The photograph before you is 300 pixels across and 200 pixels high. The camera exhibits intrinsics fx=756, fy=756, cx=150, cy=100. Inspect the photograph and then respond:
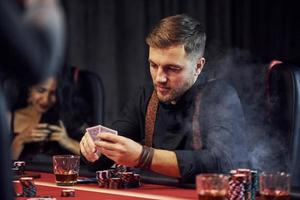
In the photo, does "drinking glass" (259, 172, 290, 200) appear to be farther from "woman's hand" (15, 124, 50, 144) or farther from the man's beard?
"woman's hand" (15, 124, 50, 144)

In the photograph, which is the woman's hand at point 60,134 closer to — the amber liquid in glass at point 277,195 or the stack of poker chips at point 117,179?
the stack of poker chips at point 117,179

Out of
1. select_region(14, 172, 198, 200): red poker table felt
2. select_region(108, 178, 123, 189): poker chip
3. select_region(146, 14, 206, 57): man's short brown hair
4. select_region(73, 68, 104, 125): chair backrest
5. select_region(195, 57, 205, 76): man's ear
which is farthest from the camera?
select_region(73, 68, 104, 125): chair backrest

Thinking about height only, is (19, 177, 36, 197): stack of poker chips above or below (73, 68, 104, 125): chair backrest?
below

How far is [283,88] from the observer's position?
3.48 metres

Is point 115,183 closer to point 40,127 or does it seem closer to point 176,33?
point 176,33

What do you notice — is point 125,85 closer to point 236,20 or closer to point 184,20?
point 236,20

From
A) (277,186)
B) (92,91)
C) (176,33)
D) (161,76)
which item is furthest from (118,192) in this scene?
(92,91)

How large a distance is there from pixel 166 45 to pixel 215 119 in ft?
1.29

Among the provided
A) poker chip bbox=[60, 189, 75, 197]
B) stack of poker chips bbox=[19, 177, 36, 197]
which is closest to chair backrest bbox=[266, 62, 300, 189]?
poker chip bbox=[60, 189, 75, 197]

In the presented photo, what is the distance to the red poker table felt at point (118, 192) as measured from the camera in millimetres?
2627

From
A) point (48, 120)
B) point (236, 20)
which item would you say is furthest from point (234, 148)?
point (236, 20)

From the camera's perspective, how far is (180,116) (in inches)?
137

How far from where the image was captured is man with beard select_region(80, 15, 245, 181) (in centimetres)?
308

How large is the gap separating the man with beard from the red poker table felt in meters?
0.16
